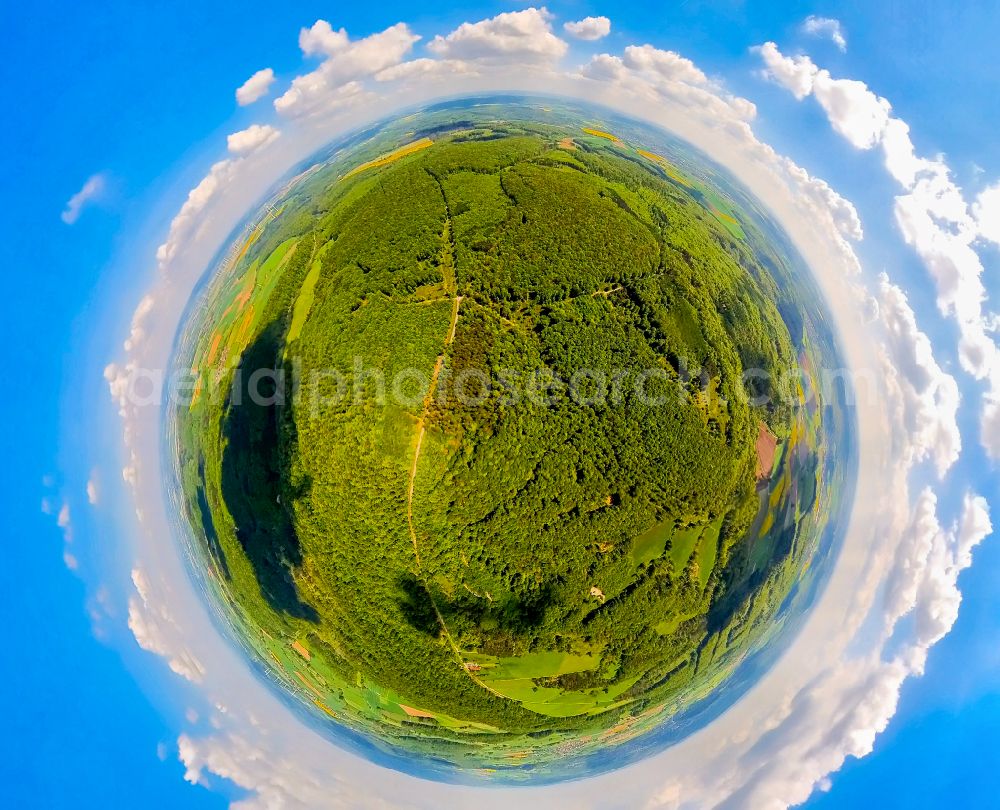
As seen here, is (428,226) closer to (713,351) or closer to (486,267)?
(486,267)

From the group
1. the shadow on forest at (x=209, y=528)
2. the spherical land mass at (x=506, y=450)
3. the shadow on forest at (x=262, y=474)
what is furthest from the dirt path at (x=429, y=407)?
the shadow on forest at (x=209, y=528)

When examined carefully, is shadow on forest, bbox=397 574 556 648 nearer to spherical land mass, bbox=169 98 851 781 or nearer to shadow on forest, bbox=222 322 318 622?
spherical land mass, bbox=169 98 851 781

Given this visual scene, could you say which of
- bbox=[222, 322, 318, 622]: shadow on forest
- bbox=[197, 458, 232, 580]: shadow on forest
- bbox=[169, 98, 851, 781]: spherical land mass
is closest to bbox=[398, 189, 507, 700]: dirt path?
bbox=[169, 98, 851, 781]: spherical land mass

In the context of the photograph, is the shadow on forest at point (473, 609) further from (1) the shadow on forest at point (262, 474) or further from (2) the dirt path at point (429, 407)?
(1) the shadow on forest at point (262, 474)

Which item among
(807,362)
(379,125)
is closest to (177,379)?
(379,125)

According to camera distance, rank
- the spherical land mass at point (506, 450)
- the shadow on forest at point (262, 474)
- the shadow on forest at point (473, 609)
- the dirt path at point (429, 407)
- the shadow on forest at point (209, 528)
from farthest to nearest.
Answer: the shadow on forest at point (209, 528) → the shadow on forest at point (262, 474) → the shadow on forest at point (473, 609) → the spherical land mass at point (506, 450) → the dirt path at point (429, 407)

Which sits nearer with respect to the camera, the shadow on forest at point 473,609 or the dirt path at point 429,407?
the dirt path at point 429,407

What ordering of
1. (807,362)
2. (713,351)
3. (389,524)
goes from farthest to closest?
1. (807,362)
2. (713,351)
3. (389,524)
